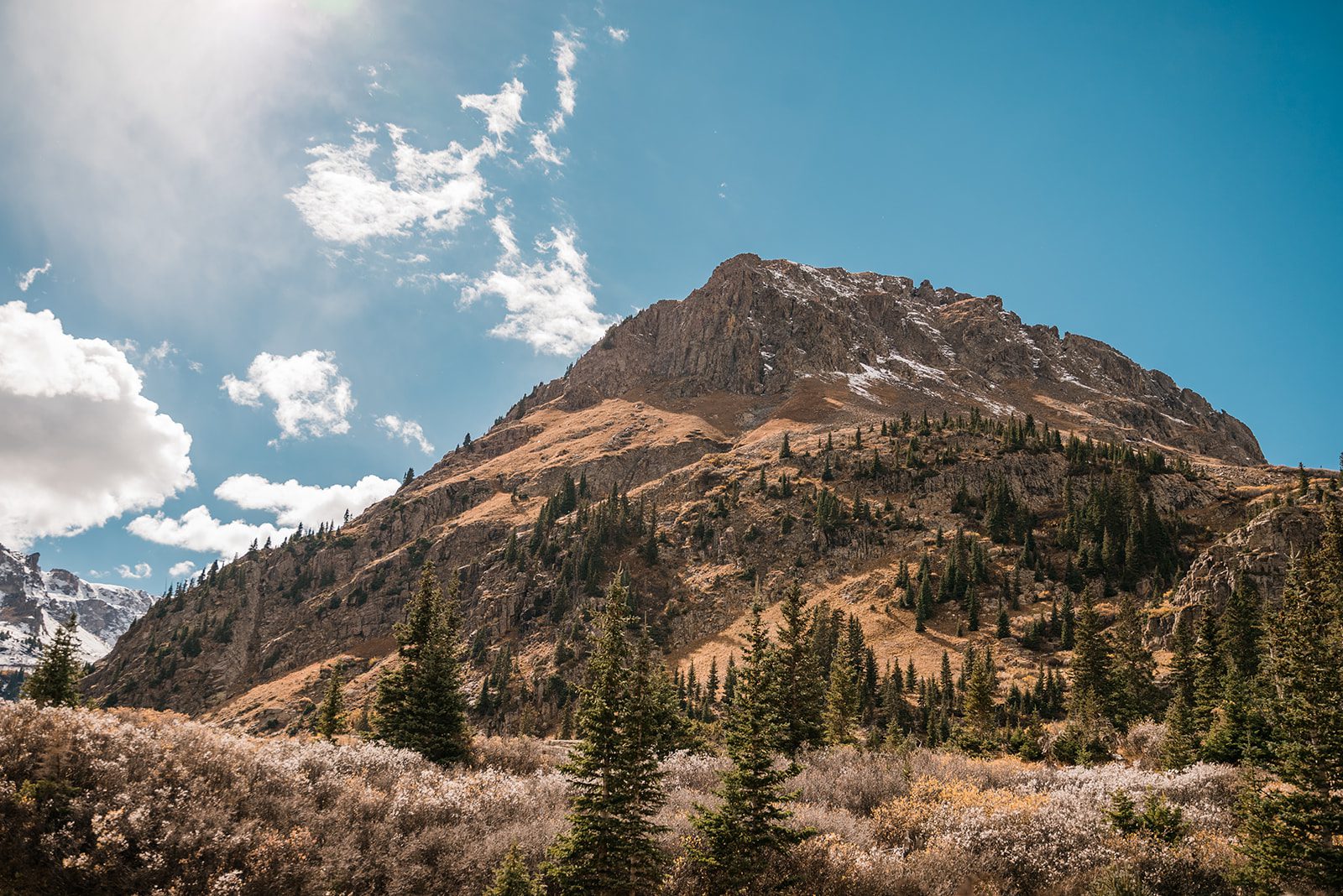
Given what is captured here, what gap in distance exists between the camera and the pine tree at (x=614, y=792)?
17766 millimetres

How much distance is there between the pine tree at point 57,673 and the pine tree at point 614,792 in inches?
1489

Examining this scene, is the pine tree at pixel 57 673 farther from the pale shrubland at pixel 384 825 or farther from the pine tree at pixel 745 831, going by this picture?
the pine tree at pixel 745 831

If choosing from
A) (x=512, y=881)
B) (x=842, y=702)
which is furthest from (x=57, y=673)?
(x=842, y=702)

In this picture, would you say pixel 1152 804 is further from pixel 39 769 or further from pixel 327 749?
pixel 39 769

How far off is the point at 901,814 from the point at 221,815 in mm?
18676

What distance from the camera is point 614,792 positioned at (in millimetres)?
18688

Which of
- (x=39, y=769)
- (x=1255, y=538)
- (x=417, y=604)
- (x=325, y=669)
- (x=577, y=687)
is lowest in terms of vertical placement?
(x=325, y=669)

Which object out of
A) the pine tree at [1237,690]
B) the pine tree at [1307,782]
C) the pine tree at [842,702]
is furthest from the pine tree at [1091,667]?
the pine tree at [1307,782]

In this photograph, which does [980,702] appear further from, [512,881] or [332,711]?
[512,881]

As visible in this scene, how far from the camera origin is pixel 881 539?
137 metres

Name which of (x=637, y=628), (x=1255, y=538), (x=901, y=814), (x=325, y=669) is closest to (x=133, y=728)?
(x=901, y=814)

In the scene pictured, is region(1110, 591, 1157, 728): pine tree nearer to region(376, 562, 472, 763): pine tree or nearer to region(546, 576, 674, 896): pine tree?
region(376, 562, 472, 763): pine tree

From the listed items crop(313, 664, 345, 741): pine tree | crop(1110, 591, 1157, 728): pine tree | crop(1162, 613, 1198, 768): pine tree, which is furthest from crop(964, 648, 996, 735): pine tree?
crop(313, 664, 345, 741): pine tree

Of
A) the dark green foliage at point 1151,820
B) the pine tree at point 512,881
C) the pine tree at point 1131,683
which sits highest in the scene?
the pine tree at point 1131,683
